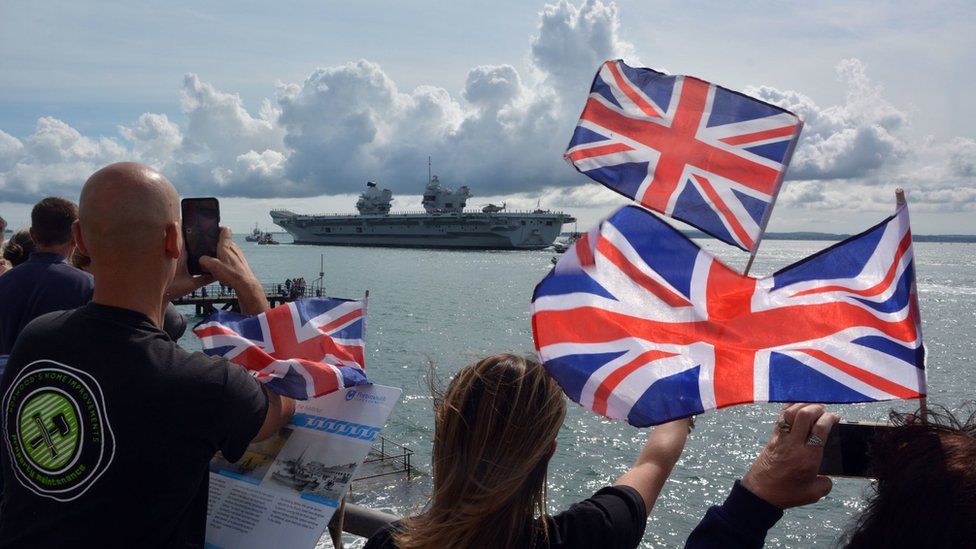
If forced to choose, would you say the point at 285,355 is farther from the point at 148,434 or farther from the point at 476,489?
the point at 476,489

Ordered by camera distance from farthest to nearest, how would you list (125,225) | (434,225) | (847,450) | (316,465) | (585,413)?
(434,225)
(585,413)
(316,465)
(125,225)
(847,450)

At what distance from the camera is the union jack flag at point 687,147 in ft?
9.83

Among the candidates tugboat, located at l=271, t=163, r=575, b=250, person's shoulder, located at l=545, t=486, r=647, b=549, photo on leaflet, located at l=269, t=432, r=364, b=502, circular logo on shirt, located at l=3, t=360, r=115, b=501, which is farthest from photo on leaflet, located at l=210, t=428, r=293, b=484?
tugboat, located at l=271, t=163, r=575, b=250

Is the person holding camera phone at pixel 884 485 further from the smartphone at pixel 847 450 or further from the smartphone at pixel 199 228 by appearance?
the smartphone at pixel 199 228

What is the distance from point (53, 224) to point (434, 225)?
101338mm

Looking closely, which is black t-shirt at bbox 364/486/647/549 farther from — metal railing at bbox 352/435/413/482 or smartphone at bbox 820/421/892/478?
metal railing at bbox 352/435/413/482

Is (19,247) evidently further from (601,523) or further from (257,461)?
(601,523)

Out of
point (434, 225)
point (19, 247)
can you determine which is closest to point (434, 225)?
point (434, 225)

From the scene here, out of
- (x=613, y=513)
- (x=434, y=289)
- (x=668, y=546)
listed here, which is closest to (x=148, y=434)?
(x=613, y=513)

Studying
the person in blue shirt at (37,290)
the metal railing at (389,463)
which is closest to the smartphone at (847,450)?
the person in blue shirt at (37,290)

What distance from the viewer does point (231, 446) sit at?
1923 millimetres

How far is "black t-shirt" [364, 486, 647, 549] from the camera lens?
165 centimetres

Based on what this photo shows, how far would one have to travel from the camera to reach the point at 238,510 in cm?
224

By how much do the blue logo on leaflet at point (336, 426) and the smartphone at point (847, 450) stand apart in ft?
4.07
